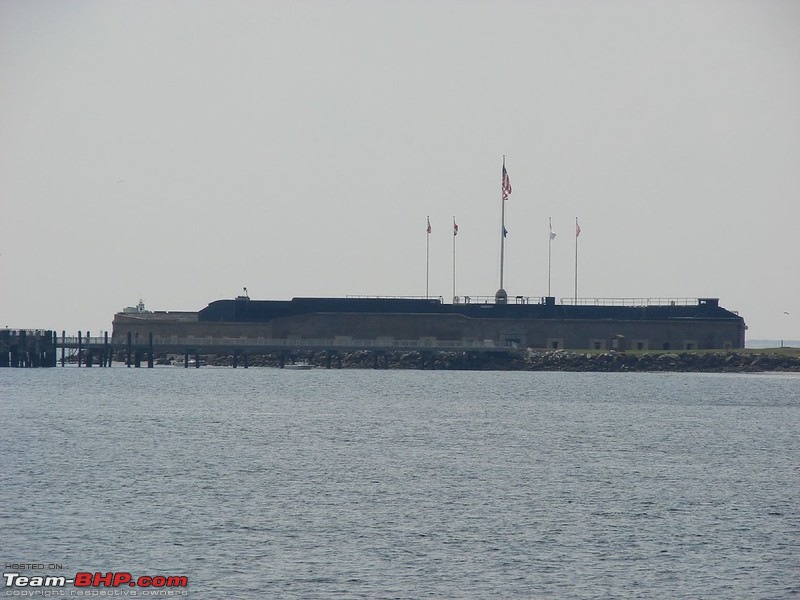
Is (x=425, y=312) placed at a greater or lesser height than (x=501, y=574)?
greater

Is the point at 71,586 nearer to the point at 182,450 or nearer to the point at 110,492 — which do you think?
the point at 110,492

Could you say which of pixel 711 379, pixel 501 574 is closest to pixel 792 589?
pixel 501 574

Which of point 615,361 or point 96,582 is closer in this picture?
point 96,582

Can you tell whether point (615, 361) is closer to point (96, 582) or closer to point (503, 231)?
point (503, 231)

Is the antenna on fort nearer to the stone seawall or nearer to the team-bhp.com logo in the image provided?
the stone seawall

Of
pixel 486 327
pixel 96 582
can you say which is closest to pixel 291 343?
pixel 486 327

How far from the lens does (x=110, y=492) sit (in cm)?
4144

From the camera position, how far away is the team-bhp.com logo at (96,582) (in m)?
28.4

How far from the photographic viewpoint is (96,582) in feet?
94.9

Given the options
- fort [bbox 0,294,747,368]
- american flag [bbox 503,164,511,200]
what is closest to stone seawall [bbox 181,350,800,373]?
fort [bbox 0,294,747,368]

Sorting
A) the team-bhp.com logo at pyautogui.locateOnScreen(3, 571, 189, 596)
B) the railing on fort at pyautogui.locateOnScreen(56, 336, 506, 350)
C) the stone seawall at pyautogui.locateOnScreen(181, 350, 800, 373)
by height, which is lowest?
the team-bhp.com logo at pyautogui.locateOnScreen(3, 571, 189, 596)

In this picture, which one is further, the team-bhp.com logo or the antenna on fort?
the antenna on fort

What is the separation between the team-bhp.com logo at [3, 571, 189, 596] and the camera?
2839 centimetres

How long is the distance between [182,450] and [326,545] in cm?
2224
